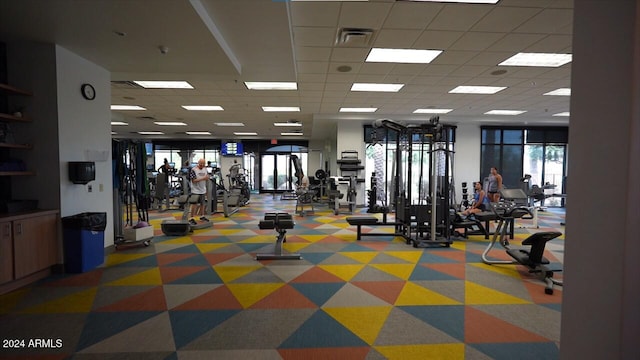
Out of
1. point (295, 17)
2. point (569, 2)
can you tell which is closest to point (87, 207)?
point (295, 17)

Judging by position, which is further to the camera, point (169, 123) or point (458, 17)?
point (169, 123)

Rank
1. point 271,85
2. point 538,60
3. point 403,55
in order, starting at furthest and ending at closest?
1. point 271,85
2. point 538,60
3. point 403,55

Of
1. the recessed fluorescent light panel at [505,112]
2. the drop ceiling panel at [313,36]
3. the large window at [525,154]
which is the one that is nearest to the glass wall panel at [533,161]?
the large window at [525,154]

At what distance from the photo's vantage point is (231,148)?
15664mm

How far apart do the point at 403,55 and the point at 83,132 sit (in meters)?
5.17

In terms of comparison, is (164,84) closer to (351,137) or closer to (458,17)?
(458,17)

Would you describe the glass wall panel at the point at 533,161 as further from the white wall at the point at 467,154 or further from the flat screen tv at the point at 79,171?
the flat screen tv at the point at 79,171

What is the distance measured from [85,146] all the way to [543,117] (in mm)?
13172

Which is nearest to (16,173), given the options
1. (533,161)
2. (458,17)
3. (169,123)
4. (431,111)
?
(458,17)

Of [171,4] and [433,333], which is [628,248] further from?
[171,4]

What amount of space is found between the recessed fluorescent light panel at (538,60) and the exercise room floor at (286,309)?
3465 millimetres

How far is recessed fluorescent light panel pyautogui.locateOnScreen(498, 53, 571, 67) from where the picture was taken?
4934 mm

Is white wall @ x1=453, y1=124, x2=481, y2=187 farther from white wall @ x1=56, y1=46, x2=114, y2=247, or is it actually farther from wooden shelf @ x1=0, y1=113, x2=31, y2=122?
wooden shelf @ x1=0, y1=113, x2=31, y2=122

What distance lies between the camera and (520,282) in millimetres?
3578
